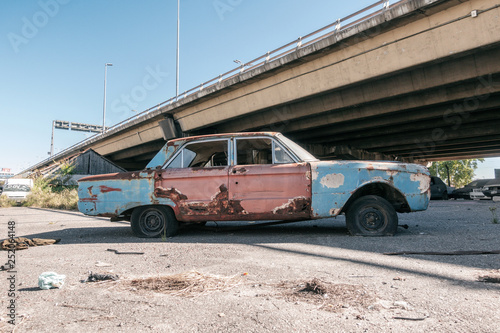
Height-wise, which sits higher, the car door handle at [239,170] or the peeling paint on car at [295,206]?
the car door handle at [239,170]

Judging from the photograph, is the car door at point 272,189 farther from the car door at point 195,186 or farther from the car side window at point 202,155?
the car side window at point 202,155

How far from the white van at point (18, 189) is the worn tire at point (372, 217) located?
68.3 ft

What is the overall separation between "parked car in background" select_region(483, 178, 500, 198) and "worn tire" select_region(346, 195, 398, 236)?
17.7 metres

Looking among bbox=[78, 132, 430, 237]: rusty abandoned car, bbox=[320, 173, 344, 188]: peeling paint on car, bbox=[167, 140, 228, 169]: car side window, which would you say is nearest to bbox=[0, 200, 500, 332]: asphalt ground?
bbox=[78, 132, 430, 237]: rusty abandoned car

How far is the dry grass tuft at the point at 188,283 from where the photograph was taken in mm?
2596

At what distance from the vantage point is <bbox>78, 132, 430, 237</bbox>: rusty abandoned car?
5.00 metres

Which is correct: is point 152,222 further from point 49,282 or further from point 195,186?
point 49,282

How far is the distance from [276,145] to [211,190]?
4.38ft

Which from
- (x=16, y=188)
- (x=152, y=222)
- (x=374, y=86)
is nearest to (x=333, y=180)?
(x=152, y=222)

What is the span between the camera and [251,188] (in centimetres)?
521

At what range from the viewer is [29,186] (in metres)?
20.0

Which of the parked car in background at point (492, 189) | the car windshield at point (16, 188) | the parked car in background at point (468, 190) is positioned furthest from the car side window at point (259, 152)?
the parked car in background at point (468, 190)

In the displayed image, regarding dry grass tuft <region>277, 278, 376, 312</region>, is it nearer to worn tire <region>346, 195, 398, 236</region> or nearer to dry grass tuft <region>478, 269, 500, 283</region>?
dry grass tuft <region>478, 269, 500, 283</region>

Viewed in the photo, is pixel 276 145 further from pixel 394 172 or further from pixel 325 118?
pixel 325 118
